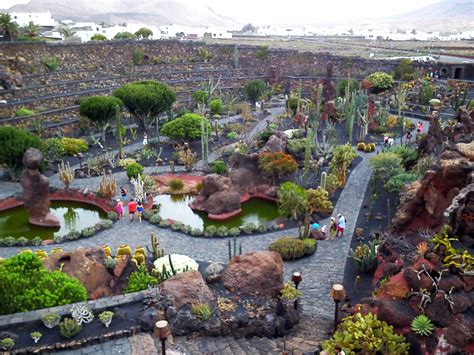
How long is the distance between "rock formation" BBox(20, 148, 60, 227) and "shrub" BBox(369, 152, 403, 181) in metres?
14.8

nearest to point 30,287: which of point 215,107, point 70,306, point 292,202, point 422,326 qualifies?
point 70,306

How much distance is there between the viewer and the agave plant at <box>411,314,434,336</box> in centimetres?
1020

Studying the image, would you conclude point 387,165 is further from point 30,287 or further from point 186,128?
point 30,287

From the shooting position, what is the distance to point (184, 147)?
102ft

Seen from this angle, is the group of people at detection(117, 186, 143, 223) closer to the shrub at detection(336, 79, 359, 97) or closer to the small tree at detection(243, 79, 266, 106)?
the small tree at detection(243, 79, 266, 106)

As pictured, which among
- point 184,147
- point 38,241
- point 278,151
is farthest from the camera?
point 184,147

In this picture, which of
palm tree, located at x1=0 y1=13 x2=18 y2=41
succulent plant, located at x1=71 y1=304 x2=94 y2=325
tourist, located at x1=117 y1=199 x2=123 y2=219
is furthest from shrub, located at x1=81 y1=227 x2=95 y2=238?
palm tree, located at x1=0 y1=13 x2=18 y2=41

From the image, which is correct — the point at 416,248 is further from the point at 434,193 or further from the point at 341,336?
the point at 341,336

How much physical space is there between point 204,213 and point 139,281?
8.48m

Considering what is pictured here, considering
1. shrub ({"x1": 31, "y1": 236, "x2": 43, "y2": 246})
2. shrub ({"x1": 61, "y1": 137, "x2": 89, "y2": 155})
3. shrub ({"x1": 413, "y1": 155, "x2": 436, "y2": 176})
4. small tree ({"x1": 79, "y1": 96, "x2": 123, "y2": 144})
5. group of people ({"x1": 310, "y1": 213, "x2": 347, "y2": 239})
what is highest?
small tree ({"x1": 79, "y1": 96, "x2": 123, "y2": 144})

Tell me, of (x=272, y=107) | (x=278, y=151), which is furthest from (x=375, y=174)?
(x=272, y=107)

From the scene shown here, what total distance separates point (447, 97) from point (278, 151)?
2204 cm

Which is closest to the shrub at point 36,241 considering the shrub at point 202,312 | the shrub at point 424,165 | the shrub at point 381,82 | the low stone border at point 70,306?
the low stone border at point 70,306

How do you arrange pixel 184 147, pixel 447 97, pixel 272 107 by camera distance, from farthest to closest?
pixel 272 107
pixel 447 97
pixel 184 147
